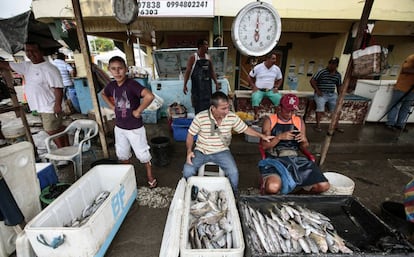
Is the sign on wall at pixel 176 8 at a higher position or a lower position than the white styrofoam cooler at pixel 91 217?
higher

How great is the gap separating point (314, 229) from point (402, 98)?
4986mm

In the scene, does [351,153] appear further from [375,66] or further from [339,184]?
[375,66]

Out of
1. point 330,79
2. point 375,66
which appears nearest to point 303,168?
point 375,66

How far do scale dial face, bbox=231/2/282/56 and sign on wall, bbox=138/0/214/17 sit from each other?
8.35ft

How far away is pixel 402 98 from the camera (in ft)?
15.2

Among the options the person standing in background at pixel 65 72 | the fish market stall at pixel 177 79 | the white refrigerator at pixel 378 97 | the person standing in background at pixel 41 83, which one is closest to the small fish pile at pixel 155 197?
the person standing in background at pixel 41 83

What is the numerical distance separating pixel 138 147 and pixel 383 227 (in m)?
2.84

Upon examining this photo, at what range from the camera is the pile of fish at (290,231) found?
1623 millimetres

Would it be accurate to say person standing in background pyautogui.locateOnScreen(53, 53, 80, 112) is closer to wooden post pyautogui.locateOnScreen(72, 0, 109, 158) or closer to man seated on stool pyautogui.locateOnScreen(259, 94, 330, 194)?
wooden post pyautogui.locateOnScreen(72, 0, 109, 158)

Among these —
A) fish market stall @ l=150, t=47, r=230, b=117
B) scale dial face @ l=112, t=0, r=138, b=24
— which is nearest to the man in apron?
fish market stall @ l=150, t=47, r=230, b=117

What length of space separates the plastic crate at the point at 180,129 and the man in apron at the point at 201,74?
1.66 feet

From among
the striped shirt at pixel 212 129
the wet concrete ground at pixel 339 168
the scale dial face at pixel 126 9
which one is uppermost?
the scale dial face at pixel 126 9

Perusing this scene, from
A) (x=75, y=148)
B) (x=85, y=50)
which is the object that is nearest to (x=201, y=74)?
(x=85, y=50)

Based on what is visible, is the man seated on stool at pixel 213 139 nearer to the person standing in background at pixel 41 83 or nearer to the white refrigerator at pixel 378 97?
the person standing in background at pixel 41 83
